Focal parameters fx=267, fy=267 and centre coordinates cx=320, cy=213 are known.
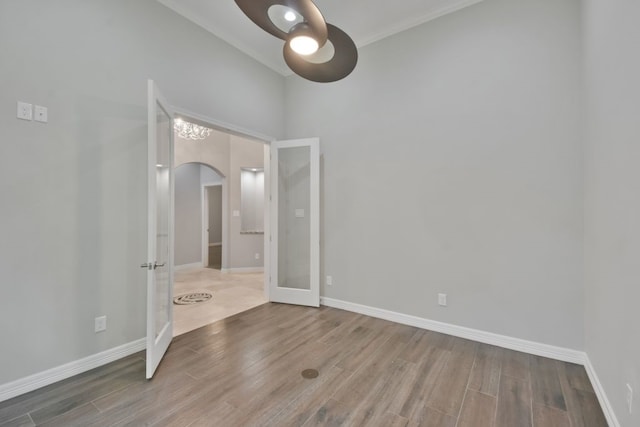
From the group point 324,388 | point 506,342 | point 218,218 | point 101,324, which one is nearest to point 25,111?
point 101,324

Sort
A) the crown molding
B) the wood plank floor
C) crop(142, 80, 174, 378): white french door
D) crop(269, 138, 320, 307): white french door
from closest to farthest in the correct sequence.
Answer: the wood plank floor → crop(142, 80, 174, 378): white french door → the crown molding → crop(269, 138, 320, 307): white french door

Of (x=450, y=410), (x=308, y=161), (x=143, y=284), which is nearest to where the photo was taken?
(x=450, y=410)

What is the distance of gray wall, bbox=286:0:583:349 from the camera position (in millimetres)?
2482

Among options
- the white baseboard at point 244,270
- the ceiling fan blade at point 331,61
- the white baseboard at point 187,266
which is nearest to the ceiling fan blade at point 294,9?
the ceiling fan blade at point 331,61

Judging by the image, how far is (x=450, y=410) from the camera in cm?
187

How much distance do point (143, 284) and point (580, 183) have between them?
4232 millimetres

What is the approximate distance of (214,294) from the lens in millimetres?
4660

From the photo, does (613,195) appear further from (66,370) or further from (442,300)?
(66,370)

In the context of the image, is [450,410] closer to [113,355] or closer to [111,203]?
[113,355]

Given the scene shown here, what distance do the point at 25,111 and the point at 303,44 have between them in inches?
87.0

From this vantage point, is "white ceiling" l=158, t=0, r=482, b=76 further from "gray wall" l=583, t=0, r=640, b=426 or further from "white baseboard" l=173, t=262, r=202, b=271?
"white baseboard" l=173, t=262, r=202, b=271

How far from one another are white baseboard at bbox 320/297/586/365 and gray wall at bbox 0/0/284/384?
103 inches

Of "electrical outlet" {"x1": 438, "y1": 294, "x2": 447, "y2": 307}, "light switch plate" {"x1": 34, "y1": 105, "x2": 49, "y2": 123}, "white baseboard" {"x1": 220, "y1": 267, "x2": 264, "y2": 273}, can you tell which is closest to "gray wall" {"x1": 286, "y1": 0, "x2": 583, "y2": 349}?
"electrical outlet" {"x1": 438, "y1": 294, "x2": 447, "y2": 307}

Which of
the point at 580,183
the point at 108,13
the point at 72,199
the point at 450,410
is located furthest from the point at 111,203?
the point at 580,183
